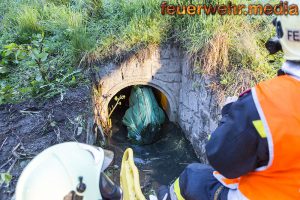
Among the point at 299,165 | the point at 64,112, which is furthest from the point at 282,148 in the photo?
the point at 64,112

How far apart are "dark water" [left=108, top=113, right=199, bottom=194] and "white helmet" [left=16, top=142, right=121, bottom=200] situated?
2808 mm

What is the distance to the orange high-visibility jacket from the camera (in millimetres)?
1311

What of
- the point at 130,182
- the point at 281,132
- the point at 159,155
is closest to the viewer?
the point at 281,132

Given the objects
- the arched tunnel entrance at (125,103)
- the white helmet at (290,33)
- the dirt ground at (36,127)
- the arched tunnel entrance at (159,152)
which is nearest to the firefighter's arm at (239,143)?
the white helmet at (290,33)

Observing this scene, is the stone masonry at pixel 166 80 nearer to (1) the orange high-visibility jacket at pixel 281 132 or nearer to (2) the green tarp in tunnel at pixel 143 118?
(2) the green tarp in tunnel at pixel 143 118

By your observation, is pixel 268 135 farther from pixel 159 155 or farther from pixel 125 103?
pixel 125 103

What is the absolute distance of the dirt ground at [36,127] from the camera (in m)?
2.75

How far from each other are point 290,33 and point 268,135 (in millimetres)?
545

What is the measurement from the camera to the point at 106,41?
4586 mm

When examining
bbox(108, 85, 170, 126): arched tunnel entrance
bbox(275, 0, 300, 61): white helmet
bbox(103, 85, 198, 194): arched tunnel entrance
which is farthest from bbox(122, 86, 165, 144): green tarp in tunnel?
bbox(275, 0, 300, 61): white helmet

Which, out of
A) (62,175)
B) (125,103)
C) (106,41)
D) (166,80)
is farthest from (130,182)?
(125,103)

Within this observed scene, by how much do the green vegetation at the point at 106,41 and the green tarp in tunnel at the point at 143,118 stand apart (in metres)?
1.07

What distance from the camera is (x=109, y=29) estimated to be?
4.80 m

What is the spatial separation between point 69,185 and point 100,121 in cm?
355
